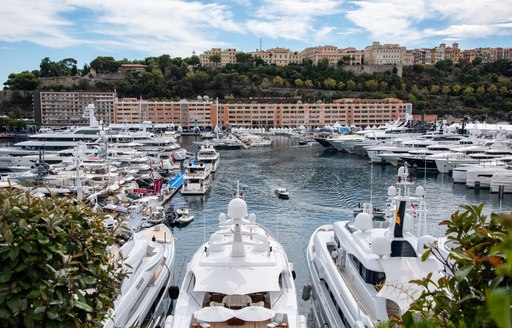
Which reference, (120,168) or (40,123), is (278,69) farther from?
(120,168)

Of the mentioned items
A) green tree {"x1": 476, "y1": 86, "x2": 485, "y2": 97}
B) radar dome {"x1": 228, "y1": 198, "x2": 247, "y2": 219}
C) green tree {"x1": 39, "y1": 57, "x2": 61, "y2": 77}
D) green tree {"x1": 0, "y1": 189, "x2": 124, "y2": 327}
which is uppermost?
green tree {"x1": 39, "y1": 57, "x2": 61, "y2": 77}

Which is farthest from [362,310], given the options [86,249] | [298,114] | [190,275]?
[298,114]

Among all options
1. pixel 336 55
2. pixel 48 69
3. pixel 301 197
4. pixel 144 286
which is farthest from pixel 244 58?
pixel 144 286

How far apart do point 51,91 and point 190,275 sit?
11055cm

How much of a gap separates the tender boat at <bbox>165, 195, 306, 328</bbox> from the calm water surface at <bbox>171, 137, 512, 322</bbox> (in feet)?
15.9

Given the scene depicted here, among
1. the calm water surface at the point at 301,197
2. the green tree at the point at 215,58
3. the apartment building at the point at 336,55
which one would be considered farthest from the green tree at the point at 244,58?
the calm water surface at the point at 301,197

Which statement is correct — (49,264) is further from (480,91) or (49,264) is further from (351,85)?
(480,91)

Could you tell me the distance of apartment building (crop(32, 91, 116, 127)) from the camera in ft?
353

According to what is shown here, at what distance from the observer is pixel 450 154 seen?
52.1 m

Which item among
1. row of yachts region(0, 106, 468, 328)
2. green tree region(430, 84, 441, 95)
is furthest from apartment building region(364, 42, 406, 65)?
row of yachts region(0, 106, 468, 328)

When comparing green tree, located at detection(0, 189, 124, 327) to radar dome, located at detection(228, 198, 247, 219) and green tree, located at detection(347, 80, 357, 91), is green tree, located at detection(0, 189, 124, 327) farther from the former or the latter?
green tree, located at detection(347, 80, 357, 91)

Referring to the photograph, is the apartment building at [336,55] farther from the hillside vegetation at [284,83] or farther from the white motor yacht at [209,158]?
the white motor yacht at [209,158]

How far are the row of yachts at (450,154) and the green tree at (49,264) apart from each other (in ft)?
123

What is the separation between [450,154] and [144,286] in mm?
44549
